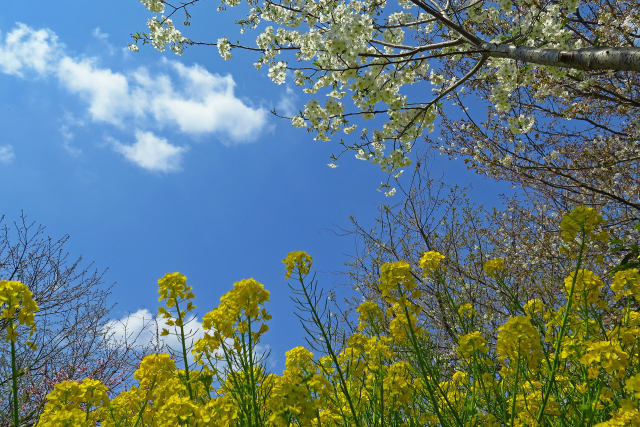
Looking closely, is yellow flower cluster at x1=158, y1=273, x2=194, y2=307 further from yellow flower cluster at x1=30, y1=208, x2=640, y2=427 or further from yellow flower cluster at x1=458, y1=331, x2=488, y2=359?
yellow flower cluster at x1=458, y1=331, x2=488, y2=359

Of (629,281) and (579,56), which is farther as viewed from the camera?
(579,56)

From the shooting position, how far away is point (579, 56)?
3.37 m

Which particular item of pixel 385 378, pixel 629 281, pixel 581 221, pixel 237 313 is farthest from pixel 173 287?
pixel 629 281

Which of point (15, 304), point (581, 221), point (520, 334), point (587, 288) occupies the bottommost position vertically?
point (520, 334)

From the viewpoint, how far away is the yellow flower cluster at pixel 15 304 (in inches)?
85.4

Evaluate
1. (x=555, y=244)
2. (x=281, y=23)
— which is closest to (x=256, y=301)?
(x=281, y=23)

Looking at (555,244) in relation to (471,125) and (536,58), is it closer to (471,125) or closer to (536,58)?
(471,125)

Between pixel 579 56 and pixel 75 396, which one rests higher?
pixel 579 56

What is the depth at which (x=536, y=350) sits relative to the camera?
7.58 feet

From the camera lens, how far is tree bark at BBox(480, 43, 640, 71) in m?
3.07

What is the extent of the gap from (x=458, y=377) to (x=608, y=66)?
8.84 ft

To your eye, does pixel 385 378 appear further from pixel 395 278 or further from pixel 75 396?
pixel 75 396

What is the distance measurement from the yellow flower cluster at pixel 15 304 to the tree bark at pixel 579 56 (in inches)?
154

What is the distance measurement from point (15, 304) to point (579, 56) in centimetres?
408
